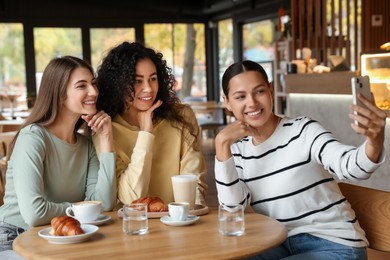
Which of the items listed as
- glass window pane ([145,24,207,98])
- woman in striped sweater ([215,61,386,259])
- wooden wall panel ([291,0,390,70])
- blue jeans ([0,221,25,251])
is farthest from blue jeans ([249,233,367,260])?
glass window pane ([145,24,207,98])

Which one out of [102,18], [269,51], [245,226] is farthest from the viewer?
[102,18]

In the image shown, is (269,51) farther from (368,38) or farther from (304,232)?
(304,232)

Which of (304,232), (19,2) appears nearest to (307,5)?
(304,232)

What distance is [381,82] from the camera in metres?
4.92

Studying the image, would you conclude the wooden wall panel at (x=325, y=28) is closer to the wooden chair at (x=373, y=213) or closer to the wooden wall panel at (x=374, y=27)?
the wooden wall panel at (x=374, y=27)

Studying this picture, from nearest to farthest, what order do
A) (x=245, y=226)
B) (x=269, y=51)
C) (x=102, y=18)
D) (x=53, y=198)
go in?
(x=245, y=226) → (x=53, y=198) → (x=269, y=51) → (x=102, y=18)

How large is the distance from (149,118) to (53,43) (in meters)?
10.4

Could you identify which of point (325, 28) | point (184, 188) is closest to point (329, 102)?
point (325, 28)

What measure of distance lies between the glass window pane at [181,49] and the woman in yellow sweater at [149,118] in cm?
1038

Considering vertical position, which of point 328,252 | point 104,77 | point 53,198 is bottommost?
point 328,252

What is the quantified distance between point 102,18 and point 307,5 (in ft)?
19.8

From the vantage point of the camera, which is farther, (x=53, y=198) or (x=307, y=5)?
(x=307, y=5)

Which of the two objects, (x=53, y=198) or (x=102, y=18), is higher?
(x=102, y=18)

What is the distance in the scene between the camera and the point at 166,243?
1837 millimetres
